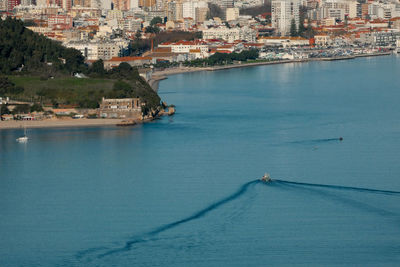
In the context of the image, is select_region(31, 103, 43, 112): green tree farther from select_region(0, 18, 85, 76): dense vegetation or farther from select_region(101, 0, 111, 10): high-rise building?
select_region(101, 0, 111, 10): high-rise building

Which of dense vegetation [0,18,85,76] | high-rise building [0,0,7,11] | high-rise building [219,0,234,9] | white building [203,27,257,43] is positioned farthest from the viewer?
high-rise building [219,0,234,9]

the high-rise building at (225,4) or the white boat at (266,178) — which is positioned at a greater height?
the high-rise building at (225,4)

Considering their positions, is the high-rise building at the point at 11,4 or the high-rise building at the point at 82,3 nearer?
the high-rise building at the point at 11,4

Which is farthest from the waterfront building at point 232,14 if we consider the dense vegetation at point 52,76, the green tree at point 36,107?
the green tree at point 36,107

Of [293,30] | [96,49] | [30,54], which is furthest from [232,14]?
[30,54]

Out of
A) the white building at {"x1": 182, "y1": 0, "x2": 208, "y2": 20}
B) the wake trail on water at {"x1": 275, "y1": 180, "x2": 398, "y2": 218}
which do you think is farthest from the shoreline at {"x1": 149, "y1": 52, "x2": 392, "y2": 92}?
the white building at {"x1": 182, "y1": 0, "x2": 208, "y2": 20}

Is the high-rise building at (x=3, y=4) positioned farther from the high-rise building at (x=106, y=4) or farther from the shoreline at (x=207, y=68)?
the shoreline at (x=207, y=68)

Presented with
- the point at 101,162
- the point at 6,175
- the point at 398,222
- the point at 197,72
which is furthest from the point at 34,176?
the point at 197,72
